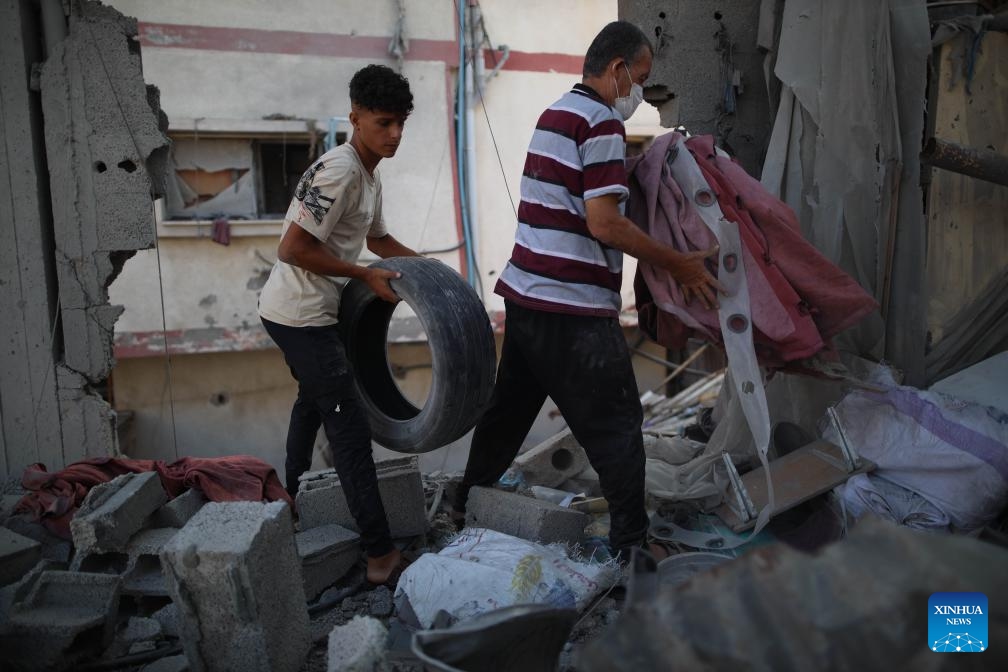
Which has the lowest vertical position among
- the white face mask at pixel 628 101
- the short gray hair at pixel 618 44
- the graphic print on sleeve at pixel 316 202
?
the graphic print on sleeve at pixel 316 202

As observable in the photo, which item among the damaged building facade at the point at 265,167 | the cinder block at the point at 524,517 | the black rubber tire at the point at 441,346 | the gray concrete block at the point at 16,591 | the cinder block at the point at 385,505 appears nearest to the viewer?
the gray concrete block at the point at 16,591

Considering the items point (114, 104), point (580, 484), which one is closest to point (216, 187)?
point (114, 104)

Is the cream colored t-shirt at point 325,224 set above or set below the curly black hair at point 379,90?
below

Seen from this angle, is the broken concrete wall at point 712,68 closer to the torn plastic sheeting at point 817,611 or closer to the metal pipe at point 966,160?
the metal pipe at point 966,160

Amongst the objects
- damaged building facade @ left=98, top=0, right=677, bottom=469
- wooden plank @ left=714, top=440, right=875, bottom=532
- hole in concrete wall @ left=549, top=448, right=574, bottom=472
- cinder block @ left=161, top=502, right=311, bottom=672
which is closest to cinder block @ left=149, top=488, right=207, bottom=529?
cinder block @ left=161, top=502, right=311, bottom=672

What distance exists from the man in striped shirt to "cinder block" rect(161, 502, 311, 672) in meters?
1.20

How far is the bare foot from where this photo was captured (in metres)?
3.16

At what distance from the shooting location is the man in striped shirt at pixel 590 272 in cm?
290

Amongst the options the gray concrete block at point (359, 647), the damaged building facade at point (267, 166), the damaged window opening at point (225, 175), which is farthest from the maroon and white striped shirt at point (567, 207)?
the damaged window opening at point (225, 175)

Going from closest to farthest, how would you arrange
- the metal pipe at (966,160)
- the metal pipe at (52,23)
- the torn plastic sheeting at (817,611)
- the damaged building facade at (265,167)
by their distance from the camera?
the torn plastic sheeting at (817,611) < the metal pipe at (966,160) < the metal pipe at (52,23) < the damaged building facade at (265,167)

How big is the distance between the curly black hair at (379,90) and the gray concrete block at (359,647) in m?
2.00

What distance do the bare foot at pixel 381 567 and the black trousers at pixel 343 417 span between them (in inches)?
1.0

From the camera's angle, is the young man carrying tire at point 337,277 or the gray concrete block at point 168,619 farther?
the young man carrying tire at point 337,277

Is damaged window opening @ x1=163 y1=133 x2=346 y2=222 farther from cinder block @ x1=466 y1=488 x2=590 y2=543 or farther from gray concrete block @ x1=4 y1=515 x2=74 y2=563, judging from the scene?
cinder block @ x1=466 y1=488 x2=590 y2=543
